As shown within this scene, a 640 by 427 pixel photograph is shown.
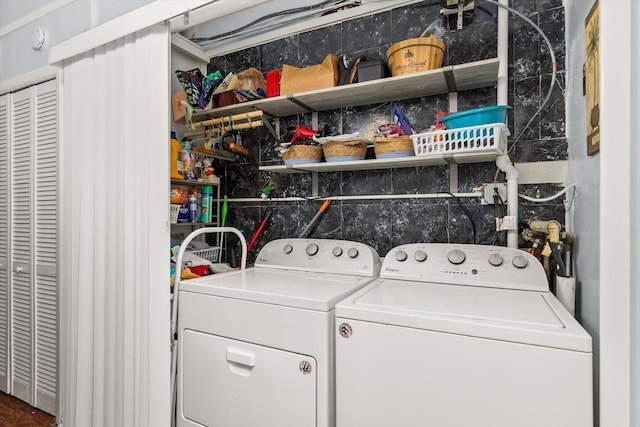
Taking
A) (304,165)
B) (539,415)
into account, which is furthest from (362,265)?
(539,415)

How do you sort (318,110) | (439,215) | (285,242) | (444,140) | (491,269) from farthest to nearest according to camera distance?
(318,110), (285,242), (439,215), (444,140), (491,269)

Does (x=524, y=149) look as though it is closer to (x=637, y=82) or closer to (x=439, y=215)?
(x=439, y=215)

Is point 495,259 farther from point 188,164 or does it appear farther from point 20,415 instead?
point 20,415

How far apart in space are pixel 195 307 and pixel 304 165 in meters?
0.95

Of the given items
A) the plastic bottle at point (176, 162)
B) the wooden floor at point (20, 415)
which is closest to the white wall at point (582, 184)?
the plastic bottle at point (176, 162)

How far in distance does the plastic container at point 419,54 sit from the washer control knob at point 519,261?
0.98m

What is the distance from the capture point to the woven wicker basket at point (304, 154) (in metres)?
2.02

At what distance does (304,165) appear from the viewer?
6.64 feet

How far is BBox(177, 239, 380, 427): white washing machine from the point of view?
127 cm

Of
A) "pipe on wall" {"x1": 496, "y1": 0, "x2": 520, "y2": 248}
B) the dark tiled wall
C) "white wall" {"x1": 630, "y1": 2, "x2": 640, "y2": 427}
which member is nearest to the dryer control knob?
the dark tiled wall

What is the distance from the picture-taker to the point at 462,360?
1046 mm

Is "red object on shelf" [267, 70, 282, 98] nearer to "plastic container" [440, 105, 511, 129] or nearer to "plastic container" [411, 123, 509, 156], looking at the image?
"plastic container" [411, 123, 509, 156]

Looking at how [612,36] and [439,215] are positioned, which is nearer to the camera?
[612,36]

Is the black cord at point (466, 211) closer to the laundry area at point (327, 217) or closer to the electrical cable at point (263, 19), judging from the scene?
the laundry area at point (327, 217)
